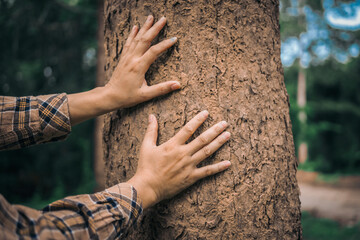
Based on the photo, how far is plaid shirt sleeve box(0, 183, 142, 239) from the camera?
2.82 ft

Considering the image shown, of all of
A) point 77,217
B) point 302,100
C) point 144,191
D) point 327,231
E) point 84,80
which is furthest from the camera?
point 302,100

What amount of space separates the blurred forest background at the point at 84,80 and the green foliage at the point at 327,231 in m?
0.02

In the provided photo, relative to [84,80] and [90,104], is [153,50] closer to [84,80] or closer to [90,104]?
[90,104]

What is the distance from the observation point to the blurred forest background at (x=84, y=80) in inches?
229

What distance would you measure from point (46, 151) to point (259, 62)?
27.0 ft

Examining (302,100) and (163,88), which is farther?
(302,100)

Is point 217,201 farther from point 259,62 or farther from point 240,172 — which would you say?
point 259,62

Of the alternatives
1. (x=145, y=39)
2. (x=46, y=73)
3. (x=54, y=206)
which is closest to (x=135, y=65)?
(x=145, y=39)

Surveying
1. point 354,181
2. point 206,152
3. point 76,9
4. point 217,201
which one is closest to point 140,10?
point 206,152

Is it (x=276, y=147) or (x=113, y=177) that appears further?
(x=113, y=177)

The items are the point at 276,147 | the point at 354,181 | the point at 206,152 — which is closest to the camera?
the point at 206,152

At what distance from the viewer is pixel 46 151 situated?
797cm

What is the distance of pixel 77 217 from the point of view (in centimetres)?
98

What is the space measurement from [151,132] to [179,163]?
0.23 m
